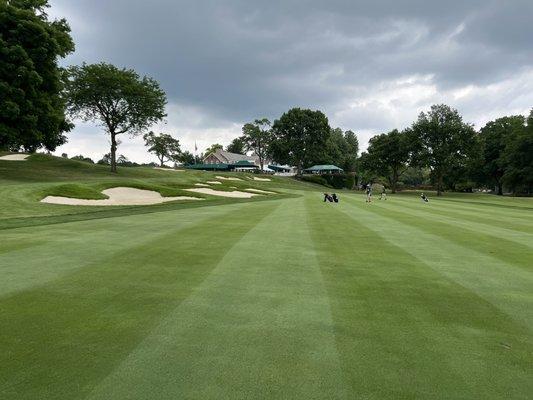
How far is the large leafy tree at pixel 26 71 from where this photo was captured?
3481 centimetres

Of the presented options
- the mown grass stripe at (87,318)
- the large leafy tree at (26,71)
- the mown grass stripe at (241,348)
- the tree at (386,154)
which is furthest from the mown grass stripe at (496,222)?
the tree at (386,154)

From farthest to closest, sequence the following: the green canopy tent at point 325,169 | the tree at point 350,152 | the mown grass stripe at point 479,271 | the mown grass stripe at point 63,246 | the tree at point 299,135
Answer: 1. the tree at point 350,152
2. the green canopy tent at point 325,169
3. the tree at point 299,135
4. the mown grass stripe at point 63,246
5. the mown grass stripe at point 479,271

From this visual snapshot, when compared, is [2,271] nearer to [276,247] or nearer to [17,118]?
[276,247]

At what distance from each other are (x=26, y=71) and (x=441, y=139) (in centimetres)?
7149

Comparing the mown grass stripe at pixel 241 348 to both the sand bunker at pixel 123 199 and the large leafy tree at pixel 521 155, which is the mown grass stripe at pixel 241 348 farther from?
the large leafy tree at pixel 521 155

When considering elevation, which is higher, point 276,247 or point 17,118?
point 17,118

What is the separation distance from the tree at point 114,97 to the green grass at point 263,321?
47540 millimetres

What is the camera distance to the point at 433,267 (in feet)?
26.9

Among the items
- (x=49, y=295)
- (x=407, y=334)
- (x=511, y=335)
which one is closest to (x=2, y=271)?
(x=49, y=295)

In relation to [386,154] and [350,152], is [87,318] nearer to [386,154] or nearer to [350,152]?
[386,154]

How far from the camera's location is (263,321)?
514cm

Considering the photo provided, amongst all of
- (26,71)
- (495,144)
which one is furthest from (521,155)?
(26,71)

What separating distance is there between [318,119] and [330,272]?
92.7 meters

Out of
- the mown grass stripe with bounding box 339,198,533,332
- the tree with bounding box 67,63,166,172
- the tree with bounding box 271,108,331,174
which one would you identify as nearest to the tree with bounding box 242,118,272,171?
the tree with bounding box 271,108,331,174
